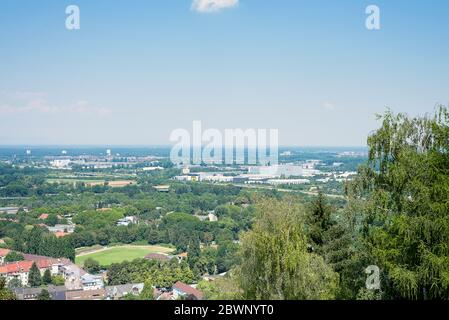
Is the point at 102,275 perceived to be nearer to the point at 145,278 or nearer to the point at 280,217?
the point at 145,278

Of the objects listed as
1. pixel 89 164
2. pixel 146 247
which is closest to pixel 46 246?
pixel 146 247

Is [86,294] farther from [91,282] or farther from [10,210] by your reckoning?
[10,210]

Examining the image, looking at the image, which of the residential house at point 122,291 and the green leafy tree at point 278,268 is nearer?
the green leafy tree at point 278,268

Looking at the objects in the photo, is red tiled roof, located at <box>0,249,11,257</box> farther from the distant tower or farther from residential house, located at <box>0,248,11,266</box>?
the distant tower

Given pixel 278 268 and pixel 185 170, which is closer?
pixel 278 268

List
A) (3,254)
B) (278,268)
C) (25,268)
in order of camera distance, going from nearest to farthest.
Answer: (278,268) → (25,268) → (3,254)

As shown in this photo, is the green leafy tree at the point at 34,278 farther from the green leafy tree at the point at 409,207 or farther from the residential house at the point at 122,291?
the green leafy tree at the point at 409,207

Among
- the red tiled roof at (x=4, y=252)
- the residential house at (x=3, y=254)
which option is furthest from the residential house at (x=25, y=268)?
the red tiled roof at (x=4, y=252)

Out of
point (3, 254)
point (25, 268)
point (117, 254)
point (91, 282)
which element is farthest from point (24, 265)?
point (117, 254)
